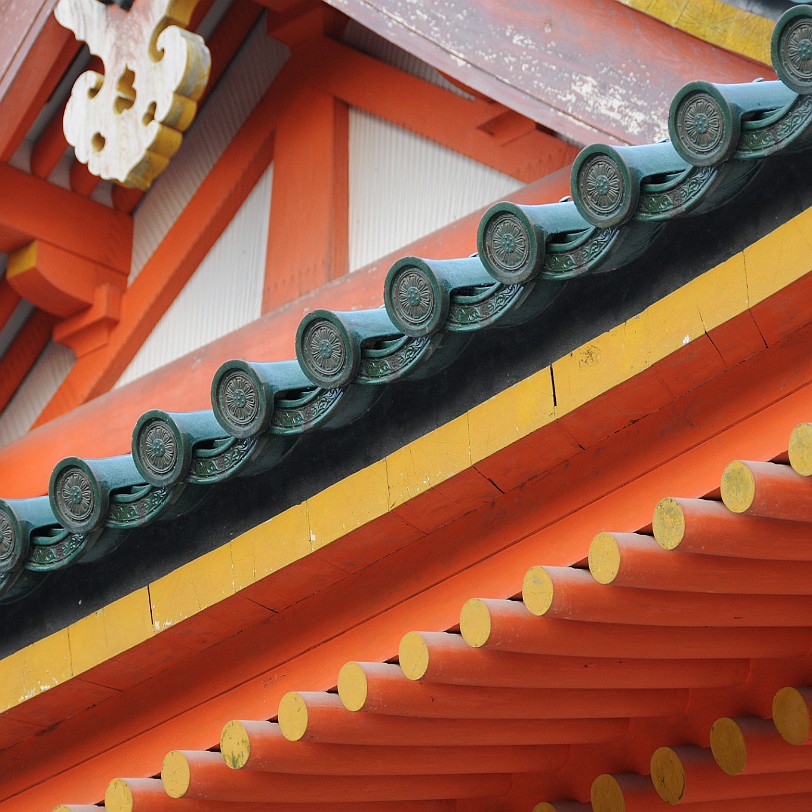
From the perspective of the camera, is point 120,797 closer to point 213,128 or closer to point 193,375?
point 193,375

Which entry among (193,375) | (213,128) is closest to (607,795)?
(193,375)

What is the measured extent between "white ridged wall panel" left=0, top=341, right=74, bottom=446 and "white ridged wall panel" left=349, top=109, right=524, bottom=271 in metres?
1.35

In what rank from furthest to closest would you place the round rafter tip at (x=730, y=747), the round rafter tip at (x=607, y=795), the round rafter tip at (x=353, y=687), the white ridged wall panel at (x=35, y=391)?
the white ridged wall panel at (x=35, y=391), the round rafter tip at (x=607, y=795), the round rafter tip at (x=730, y=747), the round rafter tip at (x=353, y=687)

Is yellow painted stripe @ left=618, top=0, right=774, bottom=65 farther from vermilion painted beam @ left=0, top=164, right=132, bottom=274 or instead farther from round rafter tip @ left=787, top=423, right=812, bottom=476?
vermilion painted beam @ left=0, top=164, right=132, bottom=274

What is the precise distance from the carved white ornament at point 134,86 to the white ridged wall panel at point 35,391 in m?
1.10

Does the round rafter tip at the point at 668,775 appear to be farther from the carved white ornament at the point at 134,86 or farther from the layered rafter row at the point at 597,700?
the carved white ornament at the point at 134,86

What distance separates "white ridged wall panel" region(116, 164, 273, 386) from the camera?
505 cm

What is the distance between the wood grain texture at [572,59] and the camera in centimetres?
349

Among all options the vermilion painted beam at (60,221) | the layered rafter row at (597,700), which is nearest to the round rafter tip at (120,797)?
the layered rafter row at (597,700)

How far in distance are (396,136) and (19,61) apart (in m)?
1.22

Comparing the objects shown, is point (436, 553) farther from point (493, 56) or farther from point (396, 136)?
point (396, 136)

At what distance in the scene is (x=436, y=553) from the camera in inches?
127

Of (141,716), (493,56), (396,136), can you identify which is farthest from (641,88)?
(141,716)

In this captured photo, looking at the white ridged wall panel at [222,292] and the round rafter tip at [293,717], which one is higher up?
the white ridged wall panel at [222,292]
